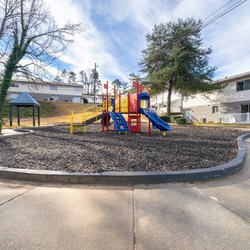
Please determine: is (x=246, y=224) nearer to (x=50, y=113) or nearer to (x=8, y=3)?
(x=8, y=3)

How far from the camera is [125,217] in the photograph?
2256 mm

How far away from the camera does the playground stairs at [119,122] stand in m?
10.7

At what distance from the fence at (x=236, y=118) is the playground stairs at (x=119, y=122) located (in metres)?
15.2

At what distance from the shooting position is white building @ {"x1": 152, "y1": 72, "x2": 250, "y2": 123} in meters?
20.6

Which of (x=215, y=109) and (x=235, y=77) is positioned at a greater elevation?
(x=235, y=77)

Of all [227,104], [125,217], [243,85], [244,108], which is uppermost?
[243,85]

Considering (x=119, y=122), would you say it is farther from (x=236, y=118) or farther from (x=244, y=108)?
(x=244, y=108)

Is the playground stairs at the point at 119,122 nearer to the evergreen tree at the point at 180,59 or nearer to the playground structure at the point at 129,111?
the playground structure at the point at 129,111

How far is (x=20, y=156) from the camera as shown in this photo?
4.88m

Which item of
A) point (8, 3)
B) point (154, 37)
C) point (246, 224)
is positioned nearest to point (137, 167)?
point (246, 224)

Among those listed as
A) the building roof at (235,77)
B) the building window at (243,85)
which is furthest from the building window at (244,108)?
the building roof at (235,77)

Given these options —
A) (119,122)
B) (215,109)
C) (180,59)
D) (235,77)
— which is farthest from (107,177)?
(215,109)

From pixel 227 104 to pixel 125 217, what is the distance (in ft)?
83.6

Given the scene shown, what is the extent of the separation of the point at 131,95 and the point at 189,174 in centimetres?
847
